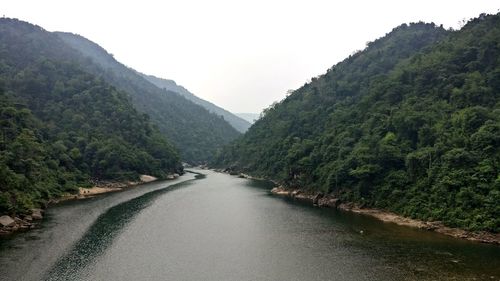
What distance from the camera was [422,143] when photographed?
81688 millimetres

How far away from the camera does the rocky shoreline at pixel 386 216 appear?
55.3 metres

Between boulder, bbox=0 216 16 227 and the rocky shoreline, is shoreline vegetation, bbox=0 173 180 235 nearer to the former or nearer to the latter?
boulder, bbox=0 216 16 227

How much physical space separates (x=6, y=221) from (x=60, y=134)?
7347 centimetres

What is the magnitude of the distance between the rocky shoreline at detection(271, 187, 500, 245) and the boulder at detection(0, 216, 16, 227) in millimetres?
56907

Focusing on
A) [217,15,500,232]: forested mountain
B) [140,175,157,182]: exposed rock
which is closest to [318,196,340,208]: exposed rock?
[217,15,500,232]: forested mountain

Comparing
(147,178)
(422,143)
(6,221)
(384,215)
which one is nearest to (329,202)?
(384,215)

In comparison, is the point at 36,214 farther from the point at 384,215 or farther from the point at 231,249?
the point at 384,215

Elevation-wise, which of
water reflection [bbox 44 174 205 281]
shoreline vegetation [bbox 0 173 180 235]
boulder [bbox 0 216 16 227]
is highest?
water reflection [bbox 44 174 205 281]

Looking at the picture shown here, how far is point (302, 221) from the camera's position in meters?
69.4

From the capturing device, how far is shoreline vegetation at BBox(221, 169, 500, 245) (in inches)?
2180

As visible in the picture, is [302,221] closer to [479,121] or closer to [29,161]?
[479,121]

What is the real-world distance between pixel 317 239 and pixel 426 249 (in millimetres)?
13619

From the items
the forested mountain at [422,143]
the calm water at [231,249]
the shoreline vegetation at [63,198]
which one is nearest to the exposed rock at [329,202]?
the forested mountain at [422,143]

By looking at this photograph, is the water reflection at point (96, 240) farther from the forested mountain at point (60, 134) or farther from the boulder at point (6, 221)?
the forested mountain at point (60, 134)
